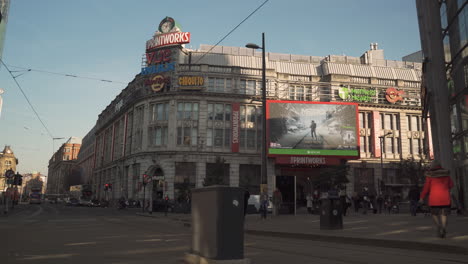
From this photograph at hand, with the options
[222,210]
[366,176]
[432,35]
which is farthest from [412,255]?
[366,176]

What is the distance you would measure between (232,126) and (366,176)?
776 inches

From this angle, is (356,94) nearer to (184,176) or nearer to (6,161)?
(184,176)

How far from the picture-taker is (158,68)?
50656mm

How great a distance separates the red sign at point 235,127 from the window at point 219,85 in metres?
2.35

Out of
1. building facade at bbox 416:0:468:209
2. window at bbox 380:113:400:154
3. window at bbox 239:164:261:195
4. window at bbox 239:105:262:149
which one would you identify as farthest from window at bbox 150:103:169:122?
building facade at bbox 416:0:468:209

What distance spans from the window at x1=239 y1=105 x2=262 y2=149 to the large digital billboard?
4228mm

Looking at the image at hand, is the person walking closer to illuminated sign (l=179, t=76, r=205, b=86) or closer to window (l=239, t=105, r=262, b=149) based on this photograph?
window (l=239, t=105, r=262, b=149)

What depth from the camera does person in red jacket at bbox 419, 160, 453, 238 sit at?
8.60 m

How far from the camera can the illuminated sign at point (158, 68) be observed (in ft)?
163

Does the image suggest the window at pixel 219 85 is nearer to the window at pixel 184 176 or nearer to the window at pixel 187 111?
the window at pixel 187 111

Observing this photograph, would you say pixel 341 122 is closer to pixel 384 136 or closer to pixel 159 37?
pixel 384 136

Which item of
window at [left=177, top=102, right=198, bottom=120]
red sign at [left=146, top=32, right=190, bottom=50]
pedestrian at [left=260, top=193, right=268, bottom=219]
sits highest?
red sign at [left=146, top=32, right=190, bottom=50]

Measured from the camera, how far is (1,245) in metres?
8.93

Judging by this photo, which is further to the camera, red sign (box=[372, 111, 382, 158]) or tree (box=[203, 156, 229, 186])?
red sign (box=[372, 111, 382, 158])
